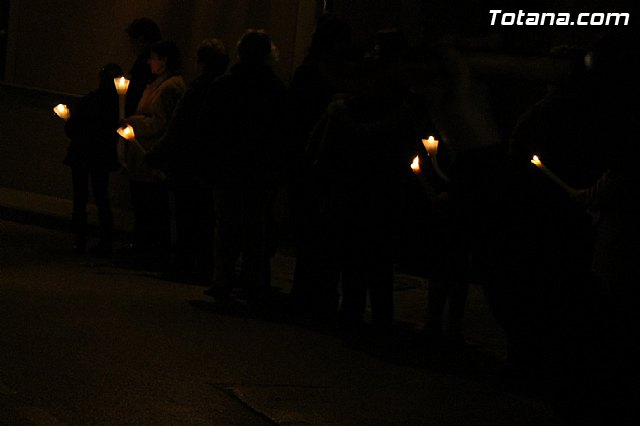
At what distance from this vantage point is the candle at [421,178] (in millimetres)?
8578

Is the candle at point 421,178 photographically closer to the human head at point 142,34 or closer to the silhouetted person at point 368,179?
the silhouetted person at point 368,179

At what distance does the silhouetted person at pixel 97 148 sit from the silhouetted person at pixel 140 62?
16 cm

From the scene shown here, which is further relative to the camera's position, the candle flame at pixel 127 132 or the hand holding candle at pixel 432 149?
the candle flame at pixel 127 132

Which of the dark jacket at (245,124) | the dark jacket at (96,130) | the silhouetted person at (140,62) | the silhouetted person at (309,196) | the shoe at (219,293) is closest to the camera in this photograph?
the silhouetted person at (309,196)

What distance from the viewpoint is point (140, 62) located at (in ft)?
40.8

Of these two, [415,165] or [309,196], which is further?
[309,196]

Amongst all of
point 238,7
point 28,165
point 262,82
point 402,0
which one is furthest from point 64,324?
point 28,165

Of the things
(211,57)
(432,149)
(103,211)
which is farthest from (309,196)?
(103,211)

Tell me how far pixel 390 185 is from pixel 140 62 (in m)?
4.35

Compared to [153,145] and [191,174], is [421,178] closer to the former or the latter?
[191,174]

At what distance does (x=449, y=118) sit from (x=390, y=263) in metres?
6.82

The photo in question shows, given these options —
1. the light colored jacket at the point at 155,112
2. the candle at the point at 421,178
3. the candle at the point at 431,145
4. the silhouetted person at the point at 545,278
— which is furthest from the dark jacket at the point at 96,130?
the silhouetted person at the point at 545,278

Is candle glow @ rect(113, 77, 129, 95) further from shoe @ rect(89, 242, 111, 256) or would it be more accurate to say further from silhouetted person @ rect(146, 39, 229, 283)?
shoe @ rect(89, 242, 111, 256)

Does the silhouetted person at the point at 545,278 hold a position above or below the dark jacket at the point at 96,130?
above
